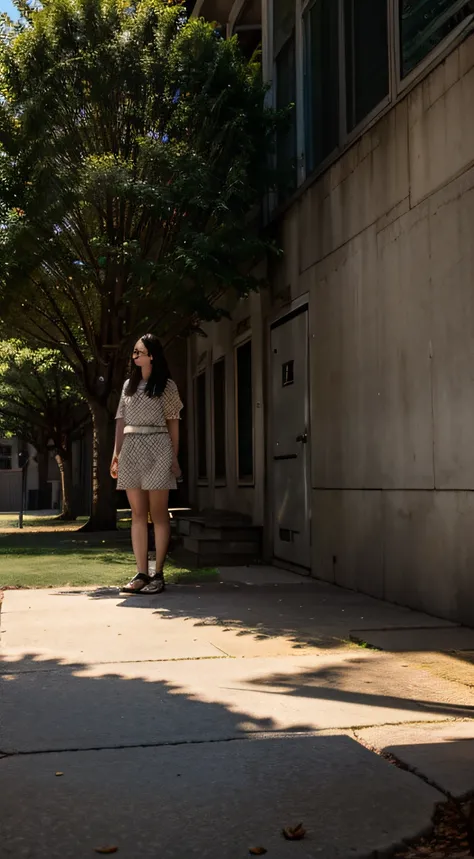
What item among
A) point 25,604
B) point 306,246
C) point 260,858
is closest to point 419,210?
point 306,246

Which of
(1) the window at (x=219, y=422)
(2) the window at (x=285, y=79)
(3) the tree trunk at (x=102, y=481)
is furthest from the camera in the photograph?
(3) the tree trunk at (x=102, y=481)

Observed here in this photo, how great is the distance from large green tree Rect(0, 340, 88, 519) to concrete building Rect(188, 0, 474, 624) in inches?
680

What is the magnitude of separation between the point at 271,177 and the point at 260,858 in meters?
9.29

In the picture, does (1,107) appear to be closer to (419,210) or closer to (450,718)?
(419,210)

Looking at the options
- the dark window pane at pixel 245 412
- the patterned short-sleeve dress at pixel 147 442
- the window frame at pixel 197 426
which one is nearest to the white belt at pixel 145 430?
the patterned short-sleeve dress at pixel 147 442

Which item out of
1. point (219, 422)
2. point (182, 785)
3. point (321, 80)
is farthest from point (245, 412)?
point (182, 785)

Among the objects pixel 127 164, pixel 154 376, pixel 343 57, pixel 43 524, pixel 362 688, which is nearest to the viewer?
pixel 362 688

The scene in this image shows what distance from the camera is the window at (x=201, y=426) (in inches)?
671

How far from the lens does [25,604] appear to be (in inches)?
278

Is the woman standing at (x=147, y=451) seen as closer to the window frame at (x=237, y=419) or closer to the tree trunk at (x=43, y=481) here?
the window frame at (x=237, y=419)

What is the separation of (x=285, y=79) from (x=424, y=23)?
4.87 m

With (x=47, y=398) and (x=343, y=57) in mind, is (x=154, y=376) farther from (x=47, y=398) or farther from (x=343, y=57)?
(x=47, y=398)

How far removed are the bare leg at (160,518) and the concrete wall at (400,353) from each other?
159 centimetres

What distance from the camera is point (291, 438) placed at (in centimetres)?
1019
